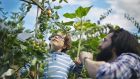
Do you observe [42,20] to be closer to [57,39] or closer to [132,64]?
[57,39]

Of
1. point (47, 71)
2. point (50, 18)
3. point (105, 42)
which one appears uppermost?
point (50, 18)

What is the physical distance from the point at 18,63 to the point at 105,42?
599 mm

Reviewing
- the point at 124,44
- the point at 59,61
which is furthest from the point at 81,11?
the point at 124,44

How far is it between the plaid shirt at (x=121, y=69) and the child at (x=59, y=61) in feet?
5.06

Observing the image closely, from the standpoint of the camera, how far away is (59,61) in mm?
4051

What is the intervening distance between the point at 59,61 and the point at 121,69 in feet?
5.89

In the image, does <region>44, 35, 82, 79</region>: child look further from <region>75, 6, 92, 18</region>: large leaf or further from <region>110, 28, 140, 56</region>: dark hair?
<region>110, 28, 140, 56</region>: dark hair

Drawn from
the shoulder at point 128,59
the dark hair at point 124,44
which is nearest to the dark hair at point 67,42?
the dark hair at point 124,44

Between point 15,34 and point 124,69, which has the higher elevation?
point 15,34

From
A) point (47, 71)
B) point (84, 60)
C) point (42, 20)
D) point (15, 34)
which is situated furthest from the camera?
point (47, 71)

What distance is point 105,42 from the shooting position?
2.53 meters

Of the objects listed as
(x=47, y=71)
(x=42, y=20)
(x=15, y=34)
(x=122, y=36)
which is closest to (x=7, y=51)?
(x=15, y=34)

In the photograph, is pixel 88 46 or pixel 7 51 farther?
pixel 88 46

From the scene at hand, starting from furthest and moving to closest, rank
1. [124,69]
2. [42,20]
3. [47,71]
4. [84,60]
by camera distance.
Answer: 1. [47,71]
2. [42,20]
3. [84,60]
4. [124,69]
